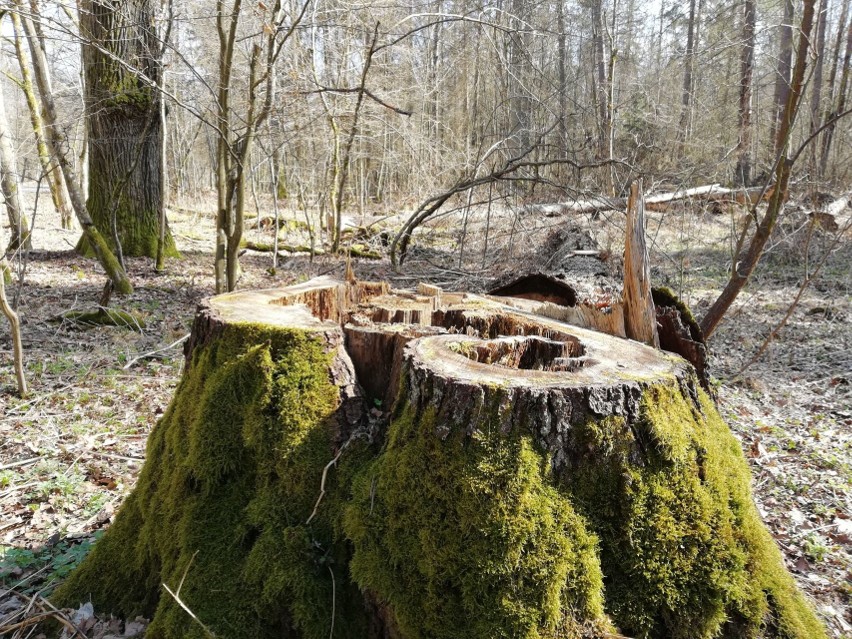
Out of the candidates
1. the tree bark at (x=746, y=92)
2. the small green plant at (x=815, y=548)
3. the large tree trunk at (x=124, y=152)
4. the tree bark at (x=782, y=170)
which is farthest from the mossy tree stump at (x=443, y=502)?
the large tree trunk at (x=124, y=152)

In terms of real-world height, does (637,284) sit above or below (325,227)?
below

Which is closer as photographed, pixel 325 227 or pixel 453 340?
pixel 453 340

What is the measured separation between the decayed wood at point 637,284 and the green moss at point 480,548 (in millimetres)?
1275

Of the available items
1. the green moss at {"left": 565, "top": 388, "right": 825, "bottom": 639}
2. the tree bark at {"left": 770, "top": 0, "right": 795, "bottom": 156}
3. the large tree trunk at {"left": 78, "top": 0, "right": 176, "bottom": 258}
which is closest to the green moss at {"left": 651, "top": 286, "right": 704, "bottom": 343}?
the green moss at {"left": 565, "top": 388, "right": 825, "bottom": 639}

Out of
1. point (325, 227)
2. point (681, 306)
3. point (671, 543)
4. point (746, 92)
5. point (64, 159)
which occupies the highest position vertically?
point (746, 92)

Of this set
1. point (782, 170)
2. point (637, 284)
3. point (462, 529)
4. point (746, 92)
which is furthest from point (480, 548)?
point (746, 92)

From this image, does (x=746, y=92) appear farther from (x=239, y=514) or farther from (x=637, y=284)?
(x=239, y=514)

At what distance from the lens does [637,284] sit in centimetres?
293

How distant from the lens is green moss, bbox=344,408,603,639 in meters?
1.75

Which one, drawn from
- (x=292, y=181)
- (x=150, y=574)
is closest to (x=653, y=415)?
(x=150, y=574)

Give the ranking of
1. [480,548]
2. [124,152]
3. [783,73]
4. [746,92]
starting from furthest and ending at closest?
[124,152] → [746,92] → [783,73] → [480,548]

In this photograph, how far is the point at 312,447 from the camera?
7.59 ft

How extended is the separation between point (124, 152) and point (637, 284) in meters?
8.95

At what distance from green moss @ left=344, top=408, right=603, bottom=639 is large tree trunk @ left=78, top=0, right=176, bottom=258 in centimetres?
761
